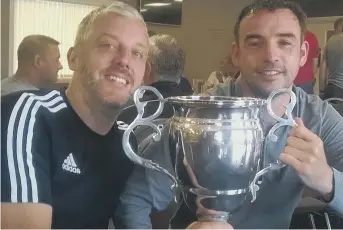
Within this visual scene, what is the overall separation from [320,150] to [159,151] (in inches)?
9.6

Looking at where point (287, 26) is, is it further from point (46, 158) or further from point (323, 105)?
point (46, 158)

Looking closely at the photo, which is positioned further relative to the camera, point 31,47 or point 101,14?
point 31,47

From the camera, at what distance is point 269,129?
72 centimetres

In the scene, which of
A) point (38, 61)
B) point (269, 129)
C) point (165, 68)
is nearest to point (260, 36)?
point (269, 129)

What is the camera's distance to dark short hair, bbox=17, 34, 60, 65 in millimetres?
1383

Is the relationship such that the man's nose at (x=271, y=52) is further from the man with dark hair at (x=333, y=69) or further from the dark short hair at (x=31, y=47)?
the man with dark hair at (x=333, y=69)

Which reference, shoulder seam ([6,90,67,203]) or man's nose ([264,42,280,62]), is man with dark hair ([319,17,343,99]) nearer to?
man's nose ([264,42,280,62])

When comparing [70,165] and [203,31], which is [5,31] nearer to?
[70,165]

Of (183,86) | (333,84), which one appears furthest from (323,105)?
(333,84)

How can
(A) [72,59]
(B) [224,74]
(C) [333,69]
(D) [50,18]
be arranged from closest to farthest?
(A) [72,59], (B) [224,74], (C) [333,69], (D) [50,18]

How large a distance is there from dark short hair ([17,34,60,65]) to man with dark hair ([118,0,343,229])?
746 millimetres

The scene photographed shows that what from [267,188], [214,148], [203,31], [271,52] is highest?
[203,31]

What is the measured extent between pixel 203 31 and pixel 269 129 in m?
2.51

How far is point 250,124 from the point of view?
61cm
